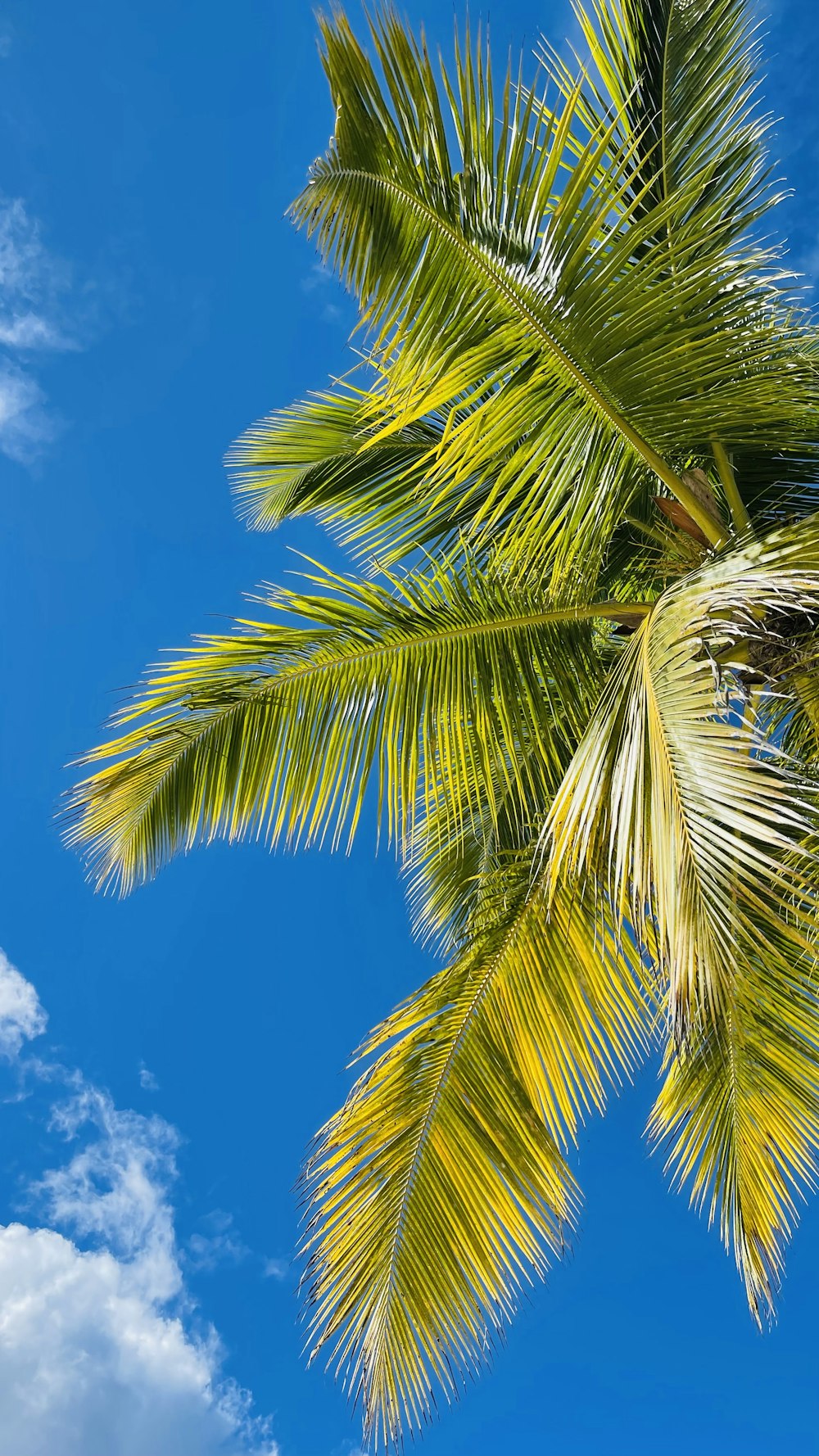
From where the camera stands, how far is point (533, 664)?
451cm

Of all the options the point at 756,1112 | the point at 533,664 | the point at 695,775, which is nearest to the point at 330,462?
the point at 533,664

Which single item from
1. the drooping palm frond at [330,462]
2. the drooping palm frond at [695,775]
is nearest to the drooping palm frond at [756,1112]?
the drooping palm frond at [695,775]

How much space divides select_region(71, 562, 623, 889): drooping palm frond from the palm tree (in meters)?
0.01

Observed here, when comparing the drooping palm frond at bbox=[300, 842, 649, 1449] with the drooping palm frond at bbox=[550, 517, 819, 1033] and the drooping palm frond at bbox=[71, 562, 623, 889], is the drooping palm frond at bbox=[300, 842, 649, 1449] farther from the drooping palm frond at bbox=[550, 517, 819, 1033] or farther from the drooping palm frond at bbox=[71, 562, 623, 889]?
the drooping palm frond at bbox=[550, 517, 819, 1033]

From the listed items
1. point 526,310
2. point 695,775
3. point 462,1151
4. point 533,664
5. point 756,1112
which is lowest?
point 756,1112

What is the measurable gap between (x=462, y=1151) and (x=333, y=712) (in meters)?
1.81

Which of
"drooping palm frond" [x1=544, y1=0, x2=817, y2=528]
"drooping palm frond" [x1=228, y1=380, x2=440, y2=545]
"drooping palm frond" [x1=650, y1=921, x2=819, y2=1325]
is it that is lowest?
"drooping palm frond" [x1=650, y1=921, x2=819, y2=1325]

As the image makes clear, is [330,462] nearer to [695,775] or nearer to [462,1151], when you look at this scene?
[462,1151]

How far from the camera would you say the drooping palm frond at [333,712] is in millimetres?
4332

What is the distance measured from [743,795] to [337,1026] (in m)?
35.3

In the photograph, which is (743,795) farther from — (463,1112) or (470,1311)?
(470,1311)

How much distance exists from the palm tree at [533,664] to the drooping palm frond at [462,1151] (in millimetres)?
13

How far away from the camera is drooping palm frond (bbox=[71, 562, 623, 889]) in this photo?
433cm

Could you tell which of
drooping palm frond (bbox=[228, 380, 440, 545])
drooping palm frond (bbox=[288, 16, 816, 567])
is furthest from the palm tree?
drooping palm frond (bbox=[228, 380, 440, 545])
